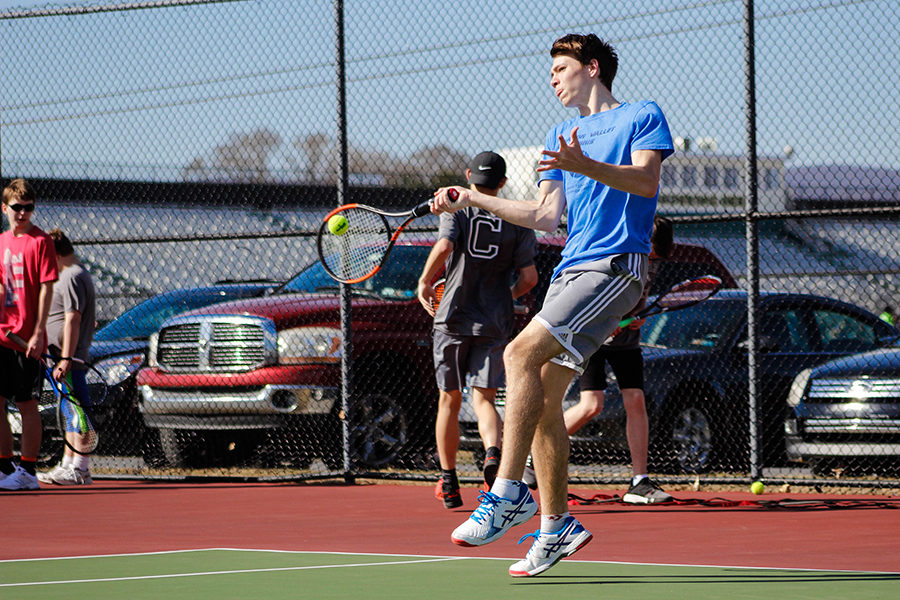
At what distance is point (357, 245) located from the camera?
7691mm

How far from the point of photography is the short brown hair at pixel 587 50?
5684 millimetres

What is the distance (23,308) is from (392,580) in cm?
562

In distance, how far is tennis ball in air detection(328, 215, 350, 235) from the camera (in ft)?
24.7

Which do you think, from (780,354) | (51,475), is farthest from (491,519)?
(780,354)

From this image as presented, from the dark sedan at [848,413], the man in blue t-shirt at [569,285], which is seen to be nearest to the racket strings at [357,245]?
the man in blue t-shirt at [569,285]

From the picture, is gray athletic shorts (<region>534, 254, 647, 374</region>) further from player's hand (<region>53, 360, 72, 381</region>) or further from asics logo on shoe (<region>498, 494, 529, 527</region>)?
player's hand (<region>53, 360, 72, 381</region>)

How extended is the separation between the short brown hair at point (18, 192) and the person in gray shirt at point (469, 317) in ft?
10.5

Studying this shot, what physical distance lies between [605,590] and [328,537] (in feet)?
8.32

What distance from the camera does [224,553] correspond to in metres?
6.36

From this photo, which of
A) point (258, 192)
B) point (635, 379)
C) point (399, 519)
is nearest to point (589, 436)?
point (635, 379)

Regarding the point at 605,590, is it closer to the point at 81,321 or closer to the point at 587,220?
the point at 587,220

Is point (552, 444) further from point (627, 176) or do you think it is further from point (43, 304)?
point (43, 304)

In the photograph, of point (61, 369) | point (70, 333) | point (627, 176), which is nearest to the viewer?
point (627, 176)

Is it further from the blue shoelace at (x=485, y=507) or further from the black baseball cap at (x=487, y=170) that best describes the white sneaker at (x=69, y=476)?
the blue shoelace at (x=485, y=507)
